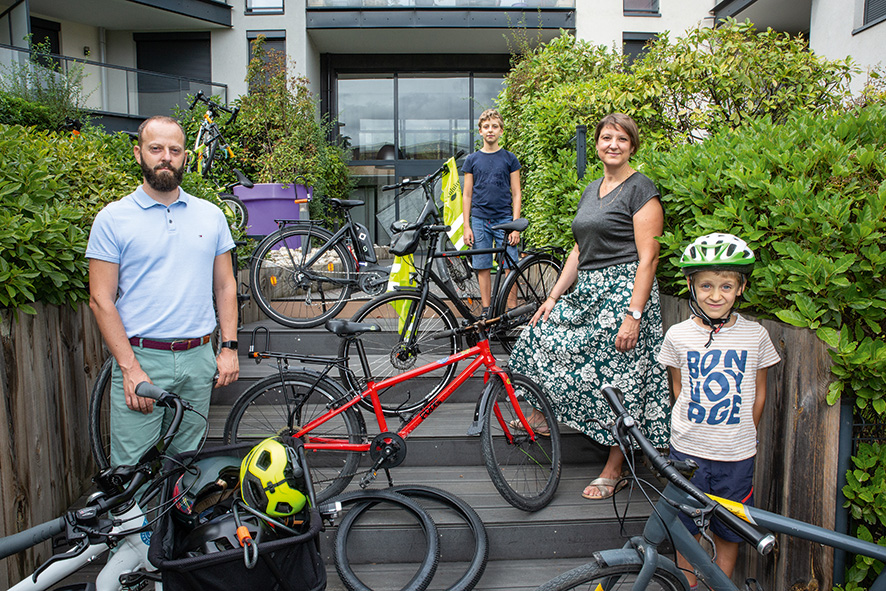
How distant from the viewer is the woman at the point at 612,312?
2857 millimetres

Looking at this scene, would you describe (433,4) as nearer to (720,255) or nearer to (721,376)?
(720,255)

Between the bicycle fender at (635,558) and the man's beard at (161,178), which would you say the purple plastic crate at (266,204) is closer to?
the man's beard at (161,178)

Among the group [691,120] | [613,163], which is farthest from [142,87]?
[613,163]

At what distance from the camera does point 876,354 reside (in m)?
2.08

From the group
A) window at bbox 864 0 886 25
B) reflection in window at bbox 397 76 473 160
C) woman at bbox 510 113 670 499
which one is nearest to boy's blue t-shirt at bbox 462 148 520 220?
woman at bbox 510 113 670 499

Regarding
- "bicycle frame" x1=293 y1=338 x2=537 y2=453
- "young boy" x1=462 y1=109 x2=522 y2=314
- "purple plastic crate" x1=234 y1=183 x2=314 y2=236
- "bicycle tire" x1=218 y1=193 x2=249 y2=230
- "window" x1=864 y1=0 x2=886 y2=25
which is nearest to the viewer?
"bicycle frame" x1=293 y1=338 x2=537 y2=453

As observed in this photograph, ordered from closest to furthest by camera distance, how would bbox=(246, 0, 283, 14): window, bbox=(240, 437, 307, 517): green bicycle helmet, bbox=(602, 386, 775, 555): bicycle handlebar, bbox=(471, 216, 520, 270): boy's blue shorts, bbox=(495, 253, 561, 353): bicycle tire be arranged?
bbox=(602, 386, 775, 555): bicycle handlebar
bbox=(240, 437, 307, 517): green bicycle helmet
bbox=(495, 253, 561, 353): bicycle tire
bbox=(471, 216, 520, 270): boy's blue shorts
bbox=(246, 0, 283, 14): window

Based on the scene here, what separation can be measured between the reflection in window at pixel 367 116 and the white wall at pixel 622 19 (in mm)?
5076

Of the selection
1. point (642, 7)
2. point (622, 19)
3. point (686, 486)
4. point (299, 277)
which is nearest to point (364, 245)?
point (299, 277)

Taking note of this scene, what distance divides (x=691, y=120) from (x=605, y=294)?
10.3ft

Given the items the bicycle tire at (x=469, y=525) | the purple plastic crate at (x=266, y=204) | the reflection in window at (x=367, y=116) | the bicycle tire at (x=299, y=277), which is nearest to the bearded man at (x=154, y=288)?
the bicycle tire at (x=469, y=525)

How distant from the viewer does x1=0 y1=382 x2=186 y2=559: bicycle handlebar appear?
4.85 ft

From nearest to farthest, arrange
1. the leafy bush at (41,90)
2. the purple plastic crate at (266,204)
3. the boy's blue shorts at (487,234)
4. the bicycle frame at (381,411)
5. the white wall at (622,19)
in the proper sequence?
the bicycle frame at (381,411) < the boy's blue shorts at (487,234) < the purple plastic crate at (266,204) < the leafy bush at (41,90) < the white wall at (622,19)

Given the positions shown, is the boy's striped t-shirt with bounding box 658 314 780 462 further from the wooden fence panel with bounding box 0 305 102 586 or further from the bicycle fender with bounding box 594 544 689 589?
the wooden fence panel with bounding box 0 305 102 586
